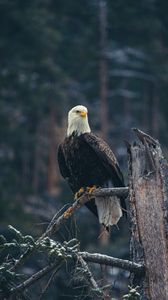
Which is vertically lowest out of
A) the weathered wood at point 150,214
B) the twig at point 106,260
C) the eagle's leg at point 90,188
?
the twig at point 106,260

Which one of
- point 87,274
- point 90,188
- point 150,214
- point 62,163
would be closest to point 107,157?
point 90,188

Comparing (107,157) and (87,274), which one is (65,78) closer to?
(107,157)

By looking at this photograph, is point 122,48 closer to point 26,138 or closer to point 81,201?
point 26,138

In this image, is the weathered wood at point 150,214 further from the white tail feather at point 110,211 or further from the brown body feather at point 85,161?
the brown body feather at point 85,161

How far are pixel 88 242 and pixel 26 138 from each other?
7071mm

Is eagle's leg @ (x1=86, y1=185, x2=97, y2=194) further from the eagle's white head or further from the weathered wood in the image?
the weathered wood

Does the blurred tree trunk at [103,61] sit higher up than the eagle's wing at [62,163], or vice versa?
the blurred tree trunk at [103,61]

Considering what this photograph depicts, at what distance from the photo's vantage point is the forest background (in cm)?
2906

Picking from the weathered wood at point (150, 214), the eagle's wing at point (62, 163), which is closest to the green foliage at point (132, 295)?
the weathered wood at point (150, 214)

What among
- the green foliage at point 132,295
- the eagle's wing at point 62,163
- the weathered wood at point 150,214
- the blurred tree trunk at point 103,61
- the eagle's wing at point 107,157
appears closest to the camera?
the green foliage at point 132,295

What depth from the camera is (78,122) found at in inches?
410

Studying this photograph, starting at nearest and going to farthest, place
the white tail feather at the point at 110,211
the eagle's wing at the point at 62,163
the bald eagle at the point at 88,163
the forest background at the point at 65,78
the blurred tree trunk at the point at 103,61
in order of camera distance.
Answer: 1. the white tail feather at the point at 110,211
2. the bald eagle at the point at 88,163
3. the eagle's wing at the point at 62,163
4. the forest background at the point at 65,78
5. the blurred tree trunk at the point at 103,61

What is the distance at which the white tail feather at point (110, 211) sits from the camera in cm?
905

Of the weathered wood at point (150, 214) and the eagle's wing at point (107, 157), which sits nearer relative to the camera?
the weathered wood at point (150, 214)
